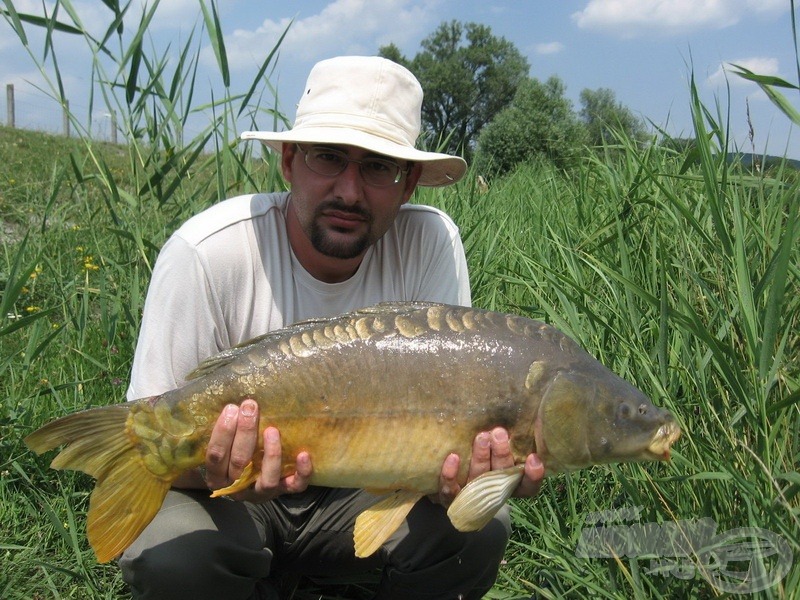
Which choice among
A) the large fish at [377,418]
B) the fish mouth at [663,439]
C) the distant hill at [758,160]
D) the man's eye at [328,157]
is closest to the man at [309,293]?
the man's eye at [328,157]

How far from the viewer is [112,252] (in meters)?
3.31

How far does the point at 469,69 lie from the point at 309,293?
4283 cm

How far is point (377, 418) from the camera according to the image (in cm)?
154

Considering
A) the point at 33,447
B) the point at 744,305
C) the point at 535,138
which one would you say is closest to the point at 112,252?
the point at 33,447

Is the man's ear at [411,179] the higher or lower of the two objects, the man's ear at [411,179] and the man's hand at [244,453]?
the higher

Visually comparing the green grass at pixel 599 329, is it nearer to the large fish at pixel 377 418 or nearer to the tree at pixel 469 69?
the large fish at pixel 377 418

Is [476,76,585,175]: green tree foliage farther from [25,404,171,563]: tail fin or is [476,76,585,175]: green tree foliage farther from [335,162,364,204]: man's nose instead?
[25,404,171,563]: tail fin

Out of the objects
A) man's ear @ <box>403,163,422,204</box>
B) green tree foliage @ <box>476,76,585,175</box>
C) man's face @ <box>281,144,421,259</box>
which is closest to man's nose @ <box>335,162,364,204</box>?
man's face @ <box>281,144,421,259</box>

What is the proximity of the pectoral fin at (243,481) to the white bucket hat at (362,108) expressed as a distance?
28.9 inches

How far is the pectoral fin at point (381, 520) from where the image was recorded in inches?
63.4

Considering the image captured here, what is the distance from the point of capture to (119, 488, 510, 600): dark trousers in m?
1.73

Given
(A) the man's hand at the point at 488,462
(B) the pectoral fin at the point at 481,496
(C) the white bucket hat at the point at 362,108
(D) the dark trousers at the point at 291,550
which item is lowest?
(D) the dark trousers at the point at 291,550

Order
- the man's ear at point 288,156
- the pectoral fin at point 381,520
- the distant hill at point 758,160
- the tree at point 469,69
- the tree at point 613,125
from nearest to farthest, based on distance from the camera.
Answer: the pectoral fin at point 381,520 → the man's ear at point 288,156 → the distant hill at point 758,160 → the tree at point 613,125 → the tree at point 469,69

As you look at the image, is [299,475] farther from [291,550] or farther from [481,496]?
[291,550]
